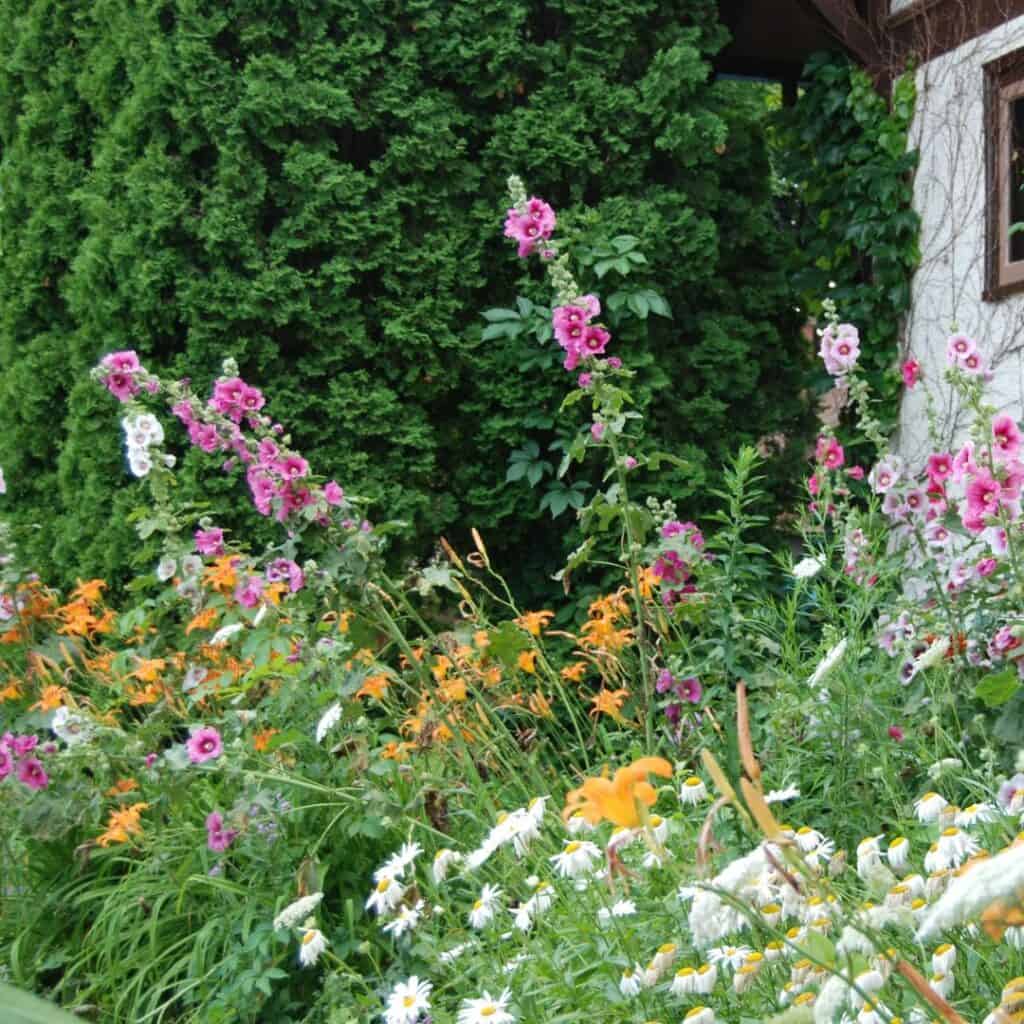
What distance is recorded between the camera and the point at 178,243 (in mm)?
4777

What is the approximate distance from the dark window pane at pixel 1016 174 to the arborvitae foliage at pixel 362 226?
1.06m

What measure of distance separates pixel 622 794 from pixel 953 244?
510cm

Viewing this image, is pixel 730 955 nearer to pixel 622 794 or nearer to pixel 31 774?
pixel 622 794

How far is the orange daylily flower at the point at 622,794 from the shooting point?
93cm

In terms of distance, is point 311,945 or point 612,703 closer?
point 311,945

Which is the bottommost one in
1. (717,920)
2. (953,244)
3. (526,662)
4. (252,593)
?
(526,662)

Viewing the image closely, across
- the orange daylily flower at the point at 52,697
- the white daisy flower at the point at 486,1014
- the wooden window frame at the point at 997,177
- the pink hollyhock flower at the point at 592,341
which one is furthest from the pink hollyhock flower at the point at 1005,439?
the wooden window frame at the point at 997,177

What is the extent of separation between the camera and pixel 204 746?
9.38 feet

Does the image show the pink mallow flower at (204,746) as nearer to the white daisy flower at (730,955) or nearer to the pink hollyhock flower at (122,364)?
the pink hollyhock flower at (122,364)

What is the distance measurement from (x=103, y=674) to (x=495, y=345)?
2017 millimetres

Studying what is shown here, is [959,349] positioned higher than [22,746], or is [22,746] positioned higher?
[959,349]

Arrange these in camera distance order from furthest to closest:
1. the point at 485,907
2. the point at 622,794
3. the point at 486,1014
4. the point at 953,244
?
the point at 953,244, the point at 485,907, the point at 486,1014, the point at 622,794

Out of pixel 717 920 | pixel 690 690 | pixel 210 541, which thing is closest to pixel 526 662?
pixel 690 690

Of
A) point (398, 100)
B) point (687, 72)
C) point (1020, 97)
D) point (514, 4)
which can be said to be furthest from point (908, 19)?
point (398, 100)
